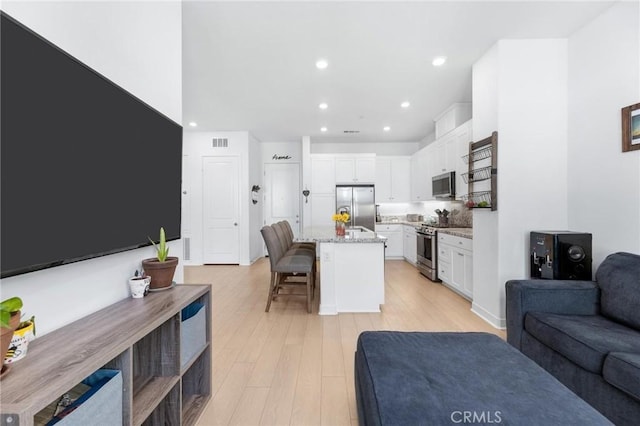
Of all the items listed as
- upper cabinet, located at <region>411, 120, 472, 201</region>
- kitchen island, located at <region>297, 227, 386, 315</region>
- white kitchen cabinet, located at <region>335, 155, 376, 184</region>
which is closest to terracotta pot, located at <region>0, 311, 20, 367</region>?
kitchen island, located at <region>297, 227, 386, 315</region>

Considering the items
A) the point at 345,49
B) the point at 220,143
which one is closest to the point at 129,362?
the point at 345,49

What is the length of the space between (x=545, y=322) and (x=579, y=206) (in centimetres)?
149

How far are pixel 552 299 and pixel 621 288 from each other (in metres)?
0.37

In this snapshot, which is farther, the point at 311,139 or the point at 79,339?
Result: the point at 311,139

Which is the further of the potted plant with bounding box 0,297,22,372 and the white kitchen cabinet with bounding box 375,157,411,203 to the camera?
the white kitchen cabinet with bounding box 375,157,411,203

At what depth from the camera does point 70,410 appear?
2.85ft

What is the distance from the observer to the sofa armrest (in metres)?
1.96

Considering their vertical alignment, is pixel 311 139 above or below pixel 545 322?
above

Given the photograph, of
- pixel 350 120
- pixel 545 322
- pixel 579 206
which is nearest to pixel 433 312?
pixel 545 322

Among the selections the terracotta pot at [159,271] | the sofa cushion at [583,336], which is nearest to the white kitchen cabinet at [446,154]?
the sofa cushion at [583,336]

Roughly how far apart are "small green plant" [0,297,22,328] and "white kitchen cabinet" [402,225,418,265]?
5.29m

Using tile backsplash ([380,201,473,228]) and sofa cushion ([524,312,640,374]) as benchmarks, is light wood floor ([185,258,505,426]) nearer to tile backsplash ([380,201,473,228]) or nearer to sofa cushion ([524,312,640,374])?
sofa cushion ([524,312,640,374])

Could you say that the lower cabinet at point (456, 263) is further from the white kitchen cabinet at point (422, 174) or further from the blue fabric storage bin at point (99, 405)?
the blue fabric storage bin at point (99, 405)

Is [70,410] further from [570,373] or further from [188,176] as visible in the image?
[188,176]
